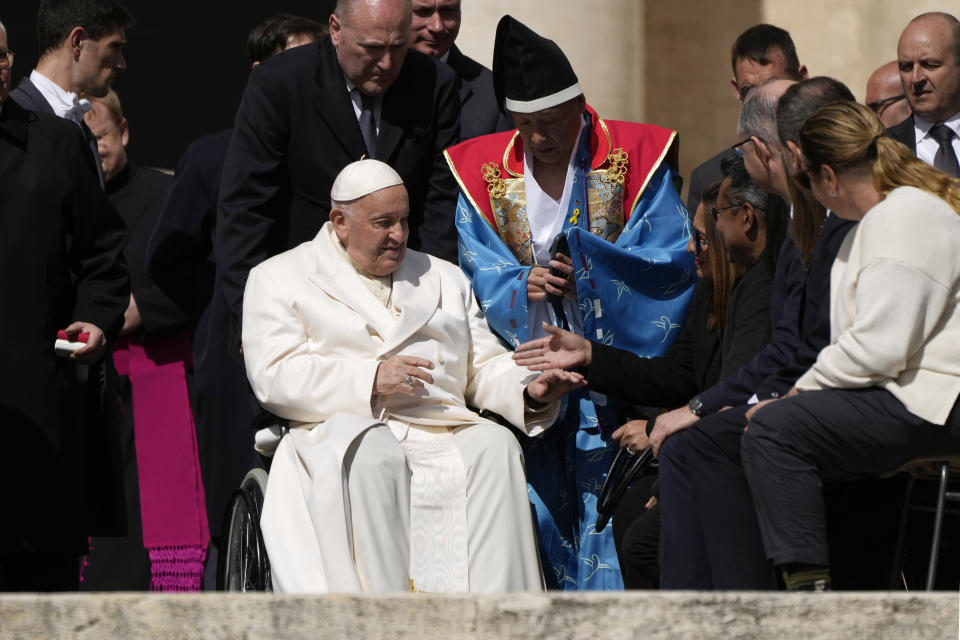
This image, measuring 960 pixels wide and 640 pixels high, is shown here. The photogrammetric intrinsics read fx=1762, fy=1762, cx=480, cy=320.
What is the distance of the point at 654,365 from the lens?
19.4 feet

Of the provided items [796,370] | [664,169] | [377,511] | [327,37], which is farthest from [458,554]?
[327,37]

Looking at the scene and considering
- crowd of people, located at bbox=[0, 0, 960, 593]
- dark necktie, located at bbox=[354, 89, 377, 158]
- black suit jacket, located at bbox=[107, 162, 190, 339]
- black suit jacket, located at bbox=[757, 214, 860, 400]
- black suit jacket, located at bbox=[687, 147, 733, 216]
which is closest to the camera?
crowd of people, located at bbox=[0, 0, 960, 593]

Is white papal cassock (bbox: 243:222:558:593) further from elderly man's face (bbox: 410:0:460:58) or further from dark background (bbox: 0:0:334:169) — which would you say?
dark background (bbox: 0:0:334:169)

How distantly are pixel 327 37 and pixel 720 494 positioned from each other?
8.04ft

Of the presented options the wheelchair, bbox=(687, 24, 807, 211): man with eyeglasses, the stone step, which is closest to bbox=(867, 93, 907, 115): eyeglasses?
bbox=(687, 24, 807, 211): man with eyeglasses

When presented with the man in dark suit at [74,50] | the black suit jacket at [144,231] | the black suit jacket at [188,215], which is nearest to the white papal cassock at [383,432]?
the black suit jacket at [188,215]

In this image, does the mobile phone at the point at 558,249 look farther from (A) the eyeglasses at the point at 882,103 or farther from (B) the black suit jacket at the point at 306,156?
(A) the eyeglasses at the point at 882,103

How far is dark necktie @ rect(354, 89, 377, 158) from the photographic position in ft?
20.8

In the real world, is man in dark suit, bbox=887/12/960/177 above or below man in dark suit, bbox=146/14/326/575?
above

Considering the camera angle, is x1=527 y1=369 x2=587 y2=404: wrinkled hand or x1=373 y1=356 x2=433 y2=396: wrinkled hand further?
x1=527 y1=369 x2=587 y2=404: wrinkled hand

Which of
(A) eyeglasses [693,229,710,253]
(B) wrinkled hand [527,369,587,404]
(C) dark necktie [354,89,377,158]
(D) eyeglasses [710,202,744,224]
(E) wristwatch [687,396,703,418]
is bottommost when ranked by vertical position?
(E) wristwatch [687,396,703,418]

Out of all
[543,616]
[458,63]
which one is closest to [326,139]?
[458,63]

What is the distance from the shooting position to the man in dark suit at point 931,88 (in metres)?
6.74

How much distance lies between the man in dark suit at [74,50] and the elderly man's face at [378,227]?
1396mm
